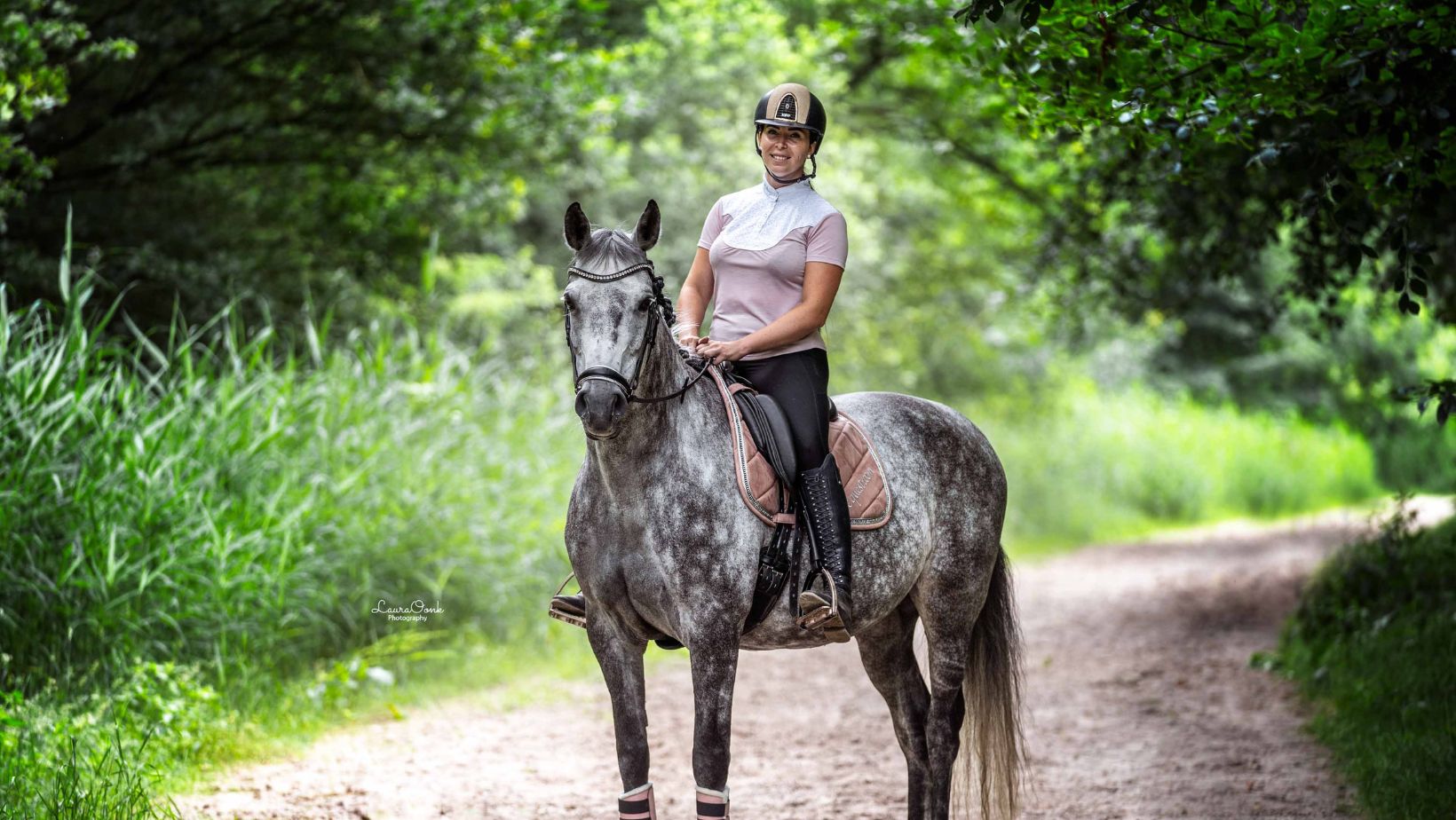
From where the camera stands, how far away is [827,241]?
4.27 metres

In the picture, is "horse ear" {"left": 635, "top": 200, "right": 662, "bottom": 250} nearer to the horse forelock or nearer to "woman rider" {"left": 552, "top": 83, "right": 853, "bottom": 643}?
the horse forelock

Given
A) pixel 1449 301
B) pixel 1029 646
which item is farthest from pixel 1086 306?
pixel 1029 646

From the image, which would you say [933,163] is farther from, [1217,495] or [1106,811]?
[1106,811]

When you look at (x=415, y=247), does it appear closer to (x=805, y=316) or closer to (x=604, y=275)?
(x=805, y=316)

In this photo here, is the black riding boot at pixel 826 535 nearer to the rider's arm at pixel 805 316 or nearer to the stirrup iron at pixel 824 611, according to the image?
the stirrup iron at pixel 824 611

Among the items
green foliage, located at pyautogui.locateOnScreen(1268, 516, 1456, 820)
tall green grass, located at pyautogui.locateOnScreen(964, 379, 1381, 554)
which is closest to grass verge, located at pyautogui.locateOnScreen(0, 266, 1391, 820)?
green foliage, located at pyautogui.locateOnScreen(1268, 516, 1456, 820)

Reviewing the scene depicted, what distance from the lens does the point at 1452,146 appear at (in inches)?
186

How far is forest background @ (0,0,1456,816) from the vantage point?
528 centimetres

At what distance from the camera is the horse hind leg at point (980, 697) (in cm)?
495

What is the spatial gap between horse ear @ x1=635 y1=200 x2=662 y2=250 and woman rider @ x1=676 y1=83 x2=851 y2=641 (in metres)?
0.32

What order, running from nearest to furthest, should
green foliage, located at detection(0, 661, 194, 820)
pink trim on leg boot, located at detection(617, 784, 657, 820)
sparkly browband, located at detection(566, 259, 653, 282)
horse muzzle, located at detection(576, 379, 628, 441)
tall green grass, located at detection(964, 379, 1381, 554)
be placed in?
horse muzzle, located at detection(576, 379, 628, 441), sparkly browband, located at detection(566, 259, 653, 282), pink trim on leg boot, located at detection(617, 784, 657, 820), green foliage, located at detection(0, 661, 194, 820), tall green grass, located at detection(964, 379, 1381, 554)

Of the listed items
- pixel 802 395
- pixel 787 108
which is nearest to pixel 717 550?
pixel 802 395

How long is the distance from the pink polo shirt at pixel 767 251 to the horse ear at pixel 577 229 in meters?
0.54

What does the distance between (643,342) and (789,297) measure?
2.25 ft
